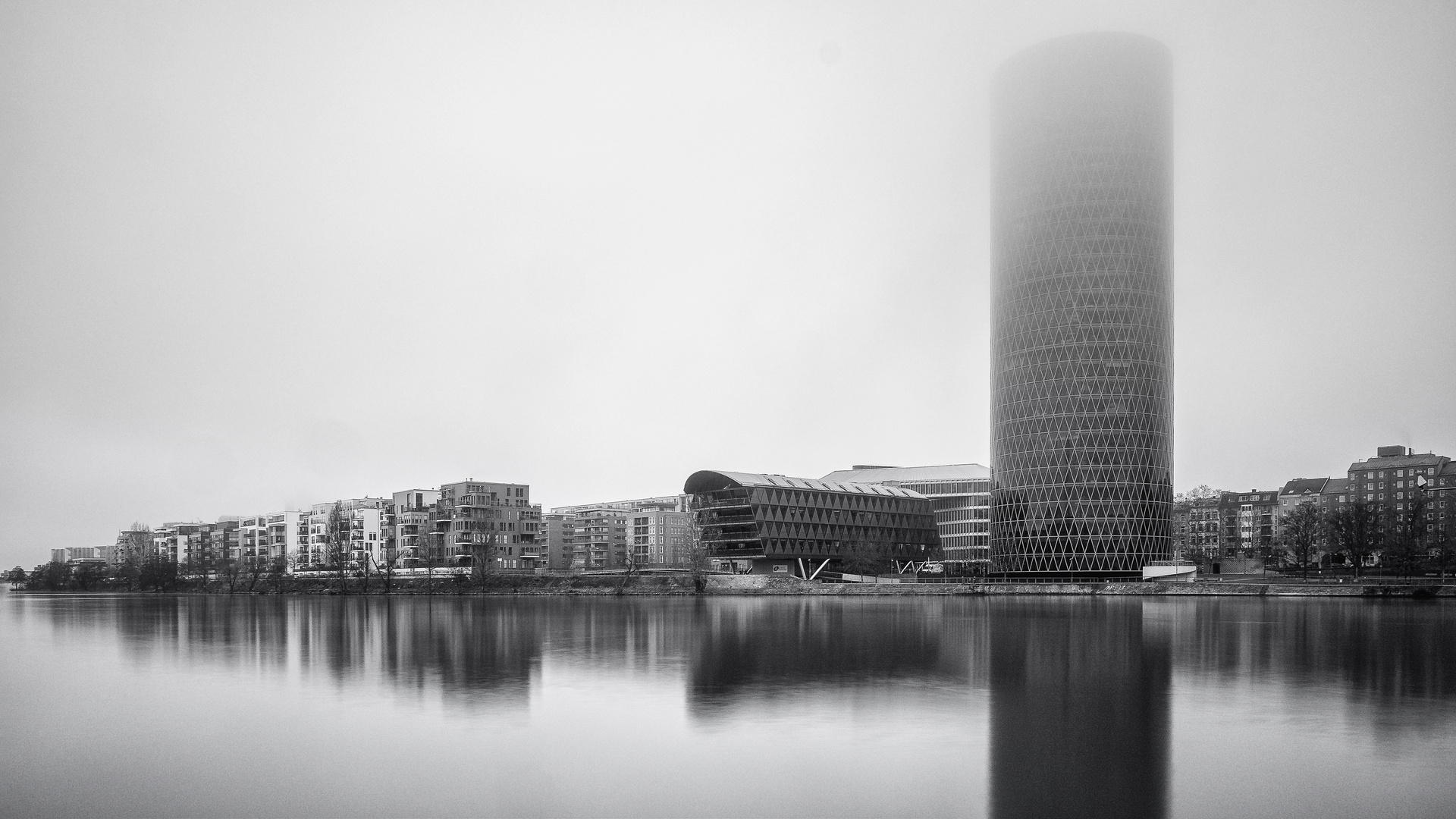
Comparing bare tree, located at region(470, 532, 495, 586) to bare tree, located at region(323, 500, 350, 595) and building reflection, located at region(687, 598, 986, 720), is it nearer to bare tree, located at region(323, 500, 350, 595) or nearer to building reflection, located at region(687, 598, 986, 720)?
bare tree, located at region(323, 500, 350, 595)

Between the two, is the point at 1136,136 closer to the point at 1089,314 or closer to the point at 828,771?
the point at 1089,314

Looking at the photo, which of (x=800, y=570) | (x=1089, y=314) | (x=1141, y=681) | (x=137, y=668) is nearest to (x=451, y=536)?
(x=800, y=570)

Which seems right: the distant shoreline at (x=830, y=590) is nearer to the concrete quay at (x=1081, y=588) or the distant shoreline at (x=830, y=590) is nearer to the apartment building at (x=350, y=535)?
the concrete quay at (x=1081, y=588)

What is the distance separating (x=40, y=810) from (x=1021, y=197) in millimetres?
165205

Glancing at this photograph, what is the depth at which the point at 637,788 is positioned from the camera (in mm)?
19516

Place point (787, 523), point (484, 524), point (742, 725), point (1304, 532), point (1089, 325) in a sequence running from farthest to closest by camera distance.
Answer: point (484, 524), point (787, 523), point (1089, 325), point (1304, 532), point (742, 725)

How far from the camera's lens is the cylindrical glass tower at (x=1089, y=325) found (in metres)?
159

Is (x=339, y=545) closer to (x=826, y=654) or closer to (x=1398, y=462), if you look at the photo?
(x=826, y=654)

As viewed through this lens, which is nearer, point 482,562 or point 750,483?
point 482,562

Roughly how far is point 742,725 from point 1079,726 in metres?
7.67

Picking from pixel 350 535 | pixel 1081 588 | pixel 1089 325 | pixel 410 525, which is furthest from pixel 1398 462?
pixel 350 535

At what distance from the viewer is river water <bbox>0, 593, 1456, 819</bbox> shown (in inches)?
738

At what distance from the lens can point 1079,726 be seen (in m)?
24.9

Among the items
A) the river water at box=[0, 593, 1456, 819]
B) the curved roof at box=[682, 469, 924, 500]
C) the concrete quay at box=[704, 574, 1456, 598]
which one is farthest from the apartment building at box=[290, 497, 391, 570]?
the river water at box=[0, 593, 1456, 819]
